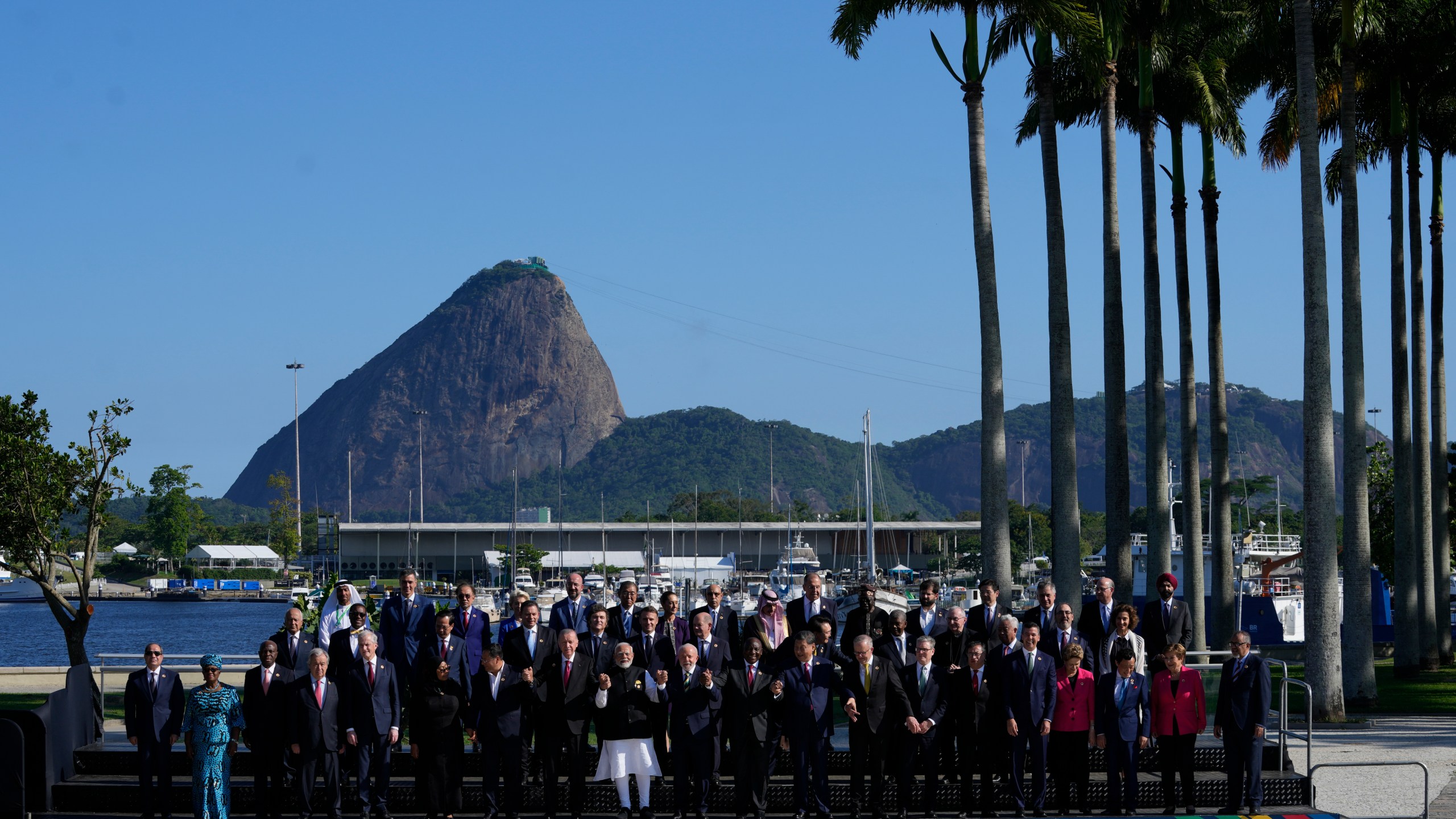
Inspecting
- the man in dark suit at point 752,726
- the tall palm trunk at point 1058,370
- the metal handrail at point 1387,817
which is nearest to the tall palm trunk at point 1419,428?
the tall palm trunk at point 1058,370

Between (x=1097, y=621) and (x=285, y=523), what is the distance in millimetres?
153387

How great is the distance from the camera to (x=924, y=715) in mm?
14125

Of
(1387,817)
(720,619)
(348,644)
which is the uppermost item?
(720,619)

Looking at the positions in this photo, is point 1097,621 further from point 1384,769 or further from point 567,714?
point 567,714

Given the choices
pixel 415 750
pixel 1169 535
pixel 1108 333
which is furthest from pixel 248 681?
pixel 1169 535

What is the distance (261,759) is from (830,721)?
5624mm

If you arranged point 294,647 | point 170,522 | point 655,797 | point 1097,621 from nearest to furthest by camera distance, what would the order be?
point 655,797 → point 294,647 → point 1097,621 → point 170,522

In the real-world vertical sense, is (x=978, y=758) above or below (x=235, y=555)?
above

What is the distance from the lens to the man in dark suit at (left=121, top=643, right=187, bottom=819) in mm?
14109

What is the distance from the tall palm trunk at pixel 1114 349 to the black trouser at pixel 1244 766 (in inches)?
538

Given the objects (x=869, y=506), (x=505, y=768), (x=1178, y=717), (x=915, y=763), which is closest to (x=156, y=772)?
(x=505, y=768)

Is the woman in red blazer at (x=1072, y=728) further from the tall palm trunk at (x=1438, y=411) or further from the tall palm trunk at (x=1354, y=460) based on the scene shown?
the tall palm trunk at (x=1438, y=411)

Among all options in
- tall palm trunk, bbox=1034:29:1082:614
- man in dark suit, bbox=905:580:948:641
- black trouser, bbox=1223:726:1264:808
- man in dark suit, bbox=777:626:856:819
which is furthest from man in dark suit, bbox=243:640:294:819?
tall palm trunk, bbox=1034:29:1082:614

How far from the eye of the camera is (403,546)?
525 ft
